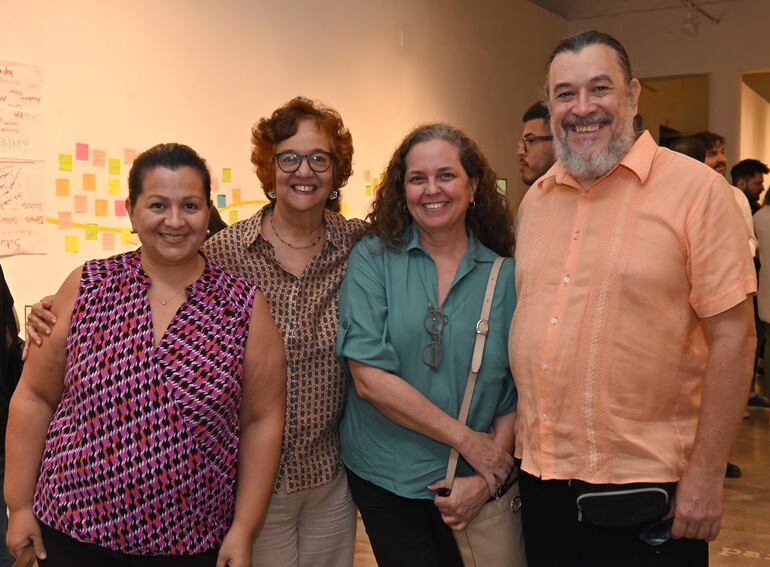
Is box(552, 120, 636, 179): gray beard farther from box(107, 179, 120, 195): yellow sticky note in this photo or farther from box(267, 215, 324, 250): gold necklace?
box(107, 179, 120, 195): yellow sticky note

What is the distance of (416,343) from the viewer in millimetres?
2209

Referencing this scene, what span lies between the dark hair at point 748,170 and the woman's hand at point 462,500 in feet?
19.3

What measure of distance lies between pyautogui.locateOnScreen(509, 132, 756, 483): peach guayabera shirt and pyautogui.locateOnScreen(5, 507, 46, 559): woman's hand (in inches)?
48.9

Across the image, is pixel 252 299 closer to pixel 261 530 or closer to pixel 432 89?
pixel 261 530

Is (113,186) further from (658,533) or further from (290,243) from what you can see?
(658,533)

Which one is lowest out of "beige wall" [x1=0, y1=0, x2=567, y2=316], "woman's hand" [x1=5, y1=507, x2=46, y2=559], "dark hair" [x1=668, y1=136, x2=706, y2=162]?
"woman's hand" [x1=5, y1=507, x2=46, y2=559]

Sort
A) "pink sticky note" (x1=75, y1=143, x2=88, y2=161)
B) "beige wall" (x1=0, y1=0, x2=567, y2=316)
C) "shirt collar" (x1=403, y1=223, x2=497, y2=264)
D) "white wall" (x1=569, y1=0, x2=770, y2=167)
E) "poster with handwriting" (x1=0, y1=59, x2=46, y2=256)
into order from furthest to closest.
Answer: "white wall" (x1=569, y1=0, x2=770, y2=167) → "pink sticky note" (x1=75, y1=143, x2=88, y2=161) → "beige wall" (x1=0, y1=0, x2=567, y2=316) → "poster with handwriting" (x1=0, y1=59, x2=46, y2=256) → "shirt collar" (x1=403, y1=223, x2=497, y2=264)

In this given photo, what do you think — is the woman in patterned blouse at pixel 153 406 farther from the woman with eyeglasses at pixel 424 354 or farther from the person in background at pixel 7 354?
the person in background at pixel 7 354

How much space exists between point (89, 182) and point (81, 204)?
0.12 metres

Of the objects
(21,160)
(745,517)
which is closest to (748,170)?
(745,517)

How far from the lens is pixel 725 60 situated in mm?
9680

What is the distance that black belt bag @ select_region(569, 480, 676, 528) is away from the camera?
1.89 meters

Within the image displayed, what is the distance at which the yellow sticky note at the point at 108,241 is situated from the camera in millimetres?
4199

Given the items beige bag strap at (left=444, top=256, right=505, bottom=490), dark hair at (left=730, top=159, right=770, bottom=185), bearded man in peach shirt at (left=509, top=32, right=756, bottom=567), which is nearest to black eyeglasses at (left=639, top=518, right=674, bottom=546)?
bearded man in peach shirt at (left=509, top=32, right=756, bottom=567)
